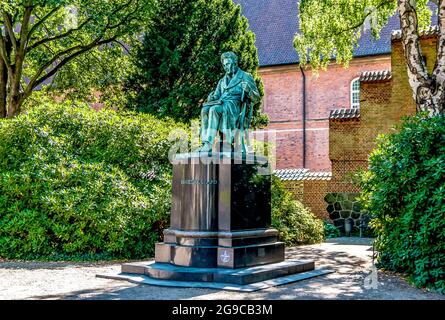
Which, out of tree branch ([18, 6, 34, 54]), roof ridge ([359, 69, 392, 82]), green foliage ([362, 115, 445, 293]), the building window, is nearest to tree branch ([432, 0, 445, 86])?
green foliage ([362, 115, 445, 293])

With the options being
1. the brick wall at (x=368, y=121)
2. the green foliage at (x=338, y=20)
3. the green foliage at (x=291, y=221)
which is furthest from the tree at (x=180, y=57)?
the green foliage at (x=291, y=221)

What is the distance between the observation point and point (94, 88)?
2436 cm

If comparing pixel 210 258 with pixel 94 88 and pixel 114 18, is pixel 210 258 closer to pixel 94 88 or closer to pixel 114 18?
pixel 114 18

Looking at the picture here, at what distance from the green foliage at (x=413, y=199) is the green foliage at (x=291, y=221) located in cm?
476

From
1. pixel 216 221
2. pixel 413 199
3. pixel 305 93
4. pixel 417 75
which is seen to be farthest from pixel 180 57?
pixel 413 199

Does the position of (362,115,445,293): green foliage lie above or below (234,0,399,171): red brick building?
below

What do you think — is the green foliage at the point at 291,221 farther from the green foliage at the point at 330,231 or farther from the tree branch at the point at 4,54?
the tree branch at the point at 4,54

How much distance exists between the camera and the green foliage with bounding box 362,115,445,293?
7734 mm

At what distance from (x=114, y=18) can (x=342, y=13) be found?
8451 mm

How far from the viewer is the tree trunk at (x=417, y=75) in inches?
408

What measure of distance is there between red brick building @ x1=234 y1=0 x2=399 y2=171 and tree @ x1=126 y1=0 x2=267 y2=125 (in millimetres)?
11241

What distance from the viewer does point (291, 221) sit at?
14578 millimetres

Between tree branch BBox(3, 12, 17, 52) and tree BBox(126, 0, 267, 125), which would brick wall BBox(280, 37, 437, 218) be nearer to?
tree BBox(126, 0, 267, 125)

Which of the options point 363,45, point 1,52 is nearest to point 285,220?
point 1,52
